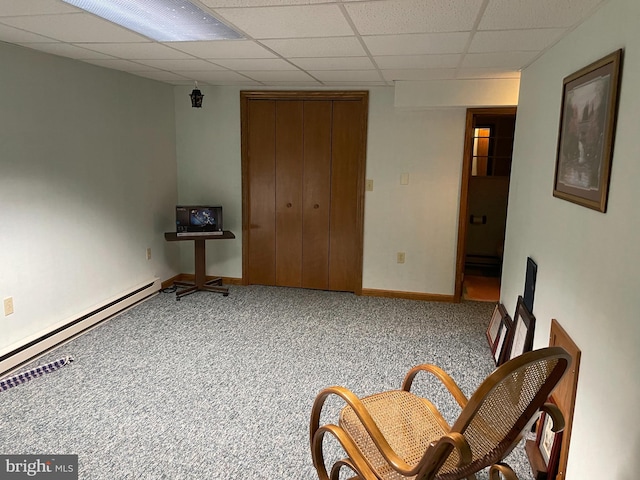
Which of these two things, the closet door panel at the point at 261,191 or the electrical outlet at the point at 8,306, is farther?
the closet door panel at the point at 261,191

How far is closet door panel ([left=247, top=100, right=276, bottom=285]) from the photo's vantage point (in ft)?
15.3

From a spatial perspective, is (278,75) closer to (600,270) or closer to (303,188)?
(303,188)

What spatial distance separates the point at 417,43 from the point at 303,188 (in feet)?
7.65

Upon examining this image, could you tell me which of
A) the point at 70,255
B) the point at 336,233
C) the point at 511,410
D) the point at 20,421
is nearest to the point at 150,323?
the point at 70,255

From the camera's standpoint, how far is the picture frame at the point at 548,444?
6.38ft

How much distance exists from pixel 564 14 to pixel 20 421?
3288 millimetres

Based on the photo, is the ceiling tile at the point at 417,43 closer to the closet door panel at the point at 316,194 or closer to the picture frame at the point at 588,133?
the picture frame at the point at 588,133

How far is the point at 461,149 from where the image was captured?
4297 millimetres

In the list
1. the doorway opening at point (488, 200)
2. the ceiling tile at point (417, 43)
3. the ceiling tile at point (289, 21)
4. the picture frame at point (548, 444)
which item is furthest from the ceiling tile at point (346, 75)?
the picture frame at point (548, 444)

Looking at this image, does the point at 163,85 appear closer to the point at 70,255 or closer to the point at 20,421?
the point at 70,255

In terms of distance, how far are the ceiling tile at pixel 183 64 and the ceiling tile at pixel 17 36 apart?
2.48 feet

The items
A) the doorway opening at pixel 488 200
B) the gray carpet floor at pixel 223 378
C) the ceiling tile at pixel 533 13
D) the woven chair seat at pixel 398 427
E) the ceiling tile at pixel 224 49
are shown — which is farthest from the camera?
the doorway opening at pixel 488 200

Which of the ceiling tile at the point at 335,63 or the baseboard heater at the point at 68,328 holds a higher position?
the ceiling tile at the point at 335,63

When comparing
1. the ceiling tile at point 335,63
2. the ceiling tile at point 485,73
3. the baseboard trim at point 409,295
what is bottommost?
the baseboard trim at point 409,295
